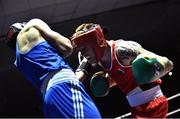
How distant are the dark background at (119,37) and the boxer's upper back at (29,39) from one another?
15.6 feet

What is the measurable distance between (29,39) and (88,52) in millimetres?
572

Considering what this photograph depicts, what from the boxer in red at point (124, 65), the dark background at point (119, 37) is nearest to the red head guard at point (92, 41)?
the boxer in red at point (124, 65)

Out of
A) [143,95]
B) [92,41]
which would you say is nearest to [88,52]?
[92,41]

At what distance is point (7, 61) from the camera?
8.25 metres

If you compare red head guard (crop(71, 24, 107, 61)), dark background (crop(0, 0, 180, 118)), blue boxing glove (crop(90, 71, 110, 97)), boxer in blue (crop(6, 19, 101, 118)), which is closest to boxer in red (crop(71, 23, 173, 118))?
red head guard (crop(71, 24, 107, 61))

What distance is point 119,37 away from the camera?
9008mm

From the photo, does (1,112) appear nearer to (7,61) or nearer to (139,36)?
(7,61)

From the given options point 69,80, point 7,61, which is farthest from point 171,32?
point 69,80

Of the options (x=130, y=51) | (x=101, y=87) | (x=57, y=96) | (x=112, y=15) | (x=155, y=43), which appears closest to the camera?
(x=57, y=96)

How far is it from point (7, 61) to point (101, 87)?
16.0ft

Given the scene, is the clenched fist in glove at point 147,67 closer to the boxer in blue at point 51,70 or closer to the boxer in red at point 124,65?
the boxer in red at point 124,65

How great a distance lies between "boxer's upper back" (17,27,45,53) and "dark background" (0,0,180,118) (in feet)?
15.6

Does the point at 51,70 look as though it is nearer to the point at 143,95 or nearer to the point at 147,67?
the point at 147,67

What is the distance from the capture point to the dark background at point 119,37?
27.1ft
